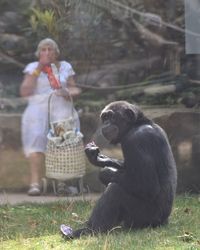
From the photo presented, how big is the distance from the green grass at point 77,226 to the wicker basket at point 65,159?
68 centimetres

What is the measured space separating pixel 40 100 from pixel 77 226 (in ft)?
8.47

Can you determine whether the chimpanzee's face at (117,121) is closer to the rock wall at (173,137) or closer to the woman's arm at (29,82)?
the rock wall at (173,137)

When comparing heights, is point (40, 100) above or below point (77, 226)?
above

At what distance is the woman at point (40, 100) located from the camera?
9.22m

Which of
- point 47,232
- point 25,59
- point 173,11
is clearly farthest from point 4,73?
point 47,232

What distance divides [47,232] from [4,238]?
16.3 inches

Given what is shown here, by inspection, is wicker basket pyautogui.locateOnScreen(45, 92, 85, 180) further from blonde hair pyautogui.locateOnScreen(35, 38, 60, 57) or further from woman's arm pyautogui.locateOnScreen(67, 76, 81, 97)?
blonde hair pyautogui.locateOnScreen(35, 38, 60, 57)

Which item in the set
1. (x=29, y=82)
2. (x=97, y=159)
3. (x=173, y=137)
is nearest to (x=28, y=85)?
(x=29, y=82)

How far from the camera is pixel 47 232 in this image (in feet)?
22.6

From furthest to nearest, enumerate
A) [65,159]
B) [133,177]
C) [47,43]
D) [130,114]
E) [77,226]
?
[47,43] < [65,159] < [77,226] < [130,114] < [133,177]

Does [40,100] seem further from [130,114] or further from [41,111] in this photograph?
[130,114]

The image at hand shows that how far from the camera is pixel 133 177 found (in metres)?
6.41

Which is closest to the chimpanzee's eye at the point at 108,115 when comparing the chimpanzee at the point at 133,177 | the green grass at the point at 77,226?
the chimpanzee at the point at 133,177

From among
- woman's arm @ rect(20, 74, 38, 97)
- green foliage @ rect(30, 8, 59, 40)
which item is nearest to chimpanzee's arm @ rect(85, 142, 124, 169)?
woman's arm @ rect(20, 74, 38, 97)
